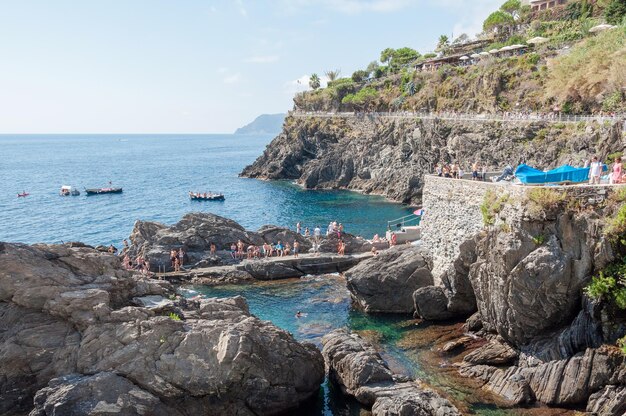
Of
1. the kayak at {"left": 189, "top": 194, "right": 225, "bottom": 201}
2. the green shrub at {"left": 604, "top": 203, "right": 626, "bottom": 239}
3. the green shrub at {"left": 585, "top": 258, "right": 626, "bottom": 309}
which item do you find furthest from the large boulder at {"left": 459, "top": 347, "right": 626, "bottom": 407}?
the kayak at {"left": 189, "top": 194, "right": 225, "bottom": 201}

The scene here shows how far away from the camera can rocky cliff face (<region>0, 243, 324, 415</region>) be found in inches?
621

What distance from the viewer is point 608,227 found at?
18.0 meters

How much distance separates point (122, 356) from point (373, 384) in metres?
9.07

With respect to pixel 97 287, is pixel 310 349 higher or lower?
lower

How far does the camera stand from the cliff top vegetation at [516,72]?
4575 centimetres

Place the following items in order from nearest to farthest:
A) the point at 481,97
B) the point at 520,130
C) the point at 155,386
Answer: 1. the point at 155,386
2. the point at 520,130
3. the point at 481,97

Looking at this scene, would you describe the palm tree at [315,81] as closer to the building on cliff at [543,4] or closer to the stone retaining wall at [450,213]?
the building on cliff at [543,4]

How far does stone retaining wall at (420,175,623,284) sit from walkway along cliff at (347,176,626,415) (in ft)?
0.53

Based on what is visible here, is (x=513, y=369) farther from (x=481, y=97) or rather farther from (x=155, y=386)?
(x=481, y=97)

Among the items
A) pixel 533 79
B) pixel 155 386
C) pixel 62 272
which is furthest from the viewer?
pixel 533 79

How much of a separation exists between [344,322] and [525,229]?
11.5 m

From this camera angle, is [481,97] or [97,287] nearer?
[97,287]

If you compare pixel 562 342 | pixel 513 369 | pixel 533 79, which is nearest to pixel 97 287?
pixel 513 369

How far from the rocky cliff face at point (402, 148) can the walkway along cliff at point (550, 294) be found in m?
18.8
